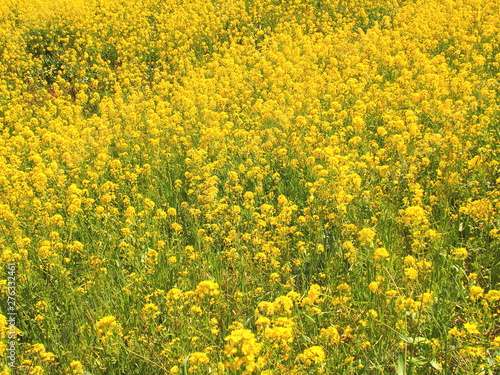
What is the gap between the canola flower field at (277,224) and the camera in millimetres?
2410

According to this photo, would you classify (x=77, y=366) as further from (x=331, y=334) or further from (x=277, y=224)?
(x=277, y=224)

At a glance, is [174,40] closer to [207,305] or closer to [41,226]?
[41,226]

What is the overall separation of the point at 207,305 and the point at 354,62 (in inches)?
193

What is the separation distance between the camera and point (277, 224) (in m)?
3.30

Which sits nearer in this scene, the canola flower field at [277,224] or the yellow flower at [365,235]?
the canola flower field at [277,224]

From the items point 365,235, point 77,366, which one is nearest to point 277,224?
point 365,235

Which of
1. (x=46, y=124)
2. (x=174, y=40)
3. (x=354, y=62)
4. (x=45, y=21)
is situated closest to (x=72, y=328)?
(x=46, y=124)

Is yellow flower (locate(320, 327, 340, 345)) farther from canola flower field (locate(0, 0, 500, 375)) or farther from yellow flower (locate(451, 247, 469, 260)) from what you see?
yellow flower (locate(451, 247, 469, 260))

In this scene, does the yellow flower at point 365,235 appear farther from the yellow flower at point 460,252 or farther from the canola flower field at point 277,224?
the yellow flower at point 460,252

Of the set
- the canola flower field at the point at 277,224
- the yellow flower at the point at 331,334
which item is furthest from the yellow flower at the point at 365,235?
the yellow flower at the point at 331,334

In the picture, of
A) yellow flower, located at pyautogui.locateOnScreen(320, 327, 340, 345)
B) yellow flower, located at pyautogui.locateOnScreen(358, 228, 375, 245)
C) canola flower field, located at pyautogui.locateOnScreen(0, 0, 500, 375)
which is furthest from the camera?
yellow flower, located at pyautogui.locateOnScreen(358, 228, 375, 245)

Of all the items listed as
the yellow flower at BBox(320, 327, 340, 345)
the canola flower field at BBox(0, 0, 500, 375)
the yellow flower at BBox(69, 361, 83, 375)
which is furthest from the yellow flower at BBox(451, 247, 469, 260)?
the yellow flower at BBox(69, 361, 83, 375)

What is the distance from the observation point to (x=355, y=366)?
7.73ft

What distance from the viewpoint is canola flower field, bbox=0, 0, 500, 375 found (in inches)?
94.9
